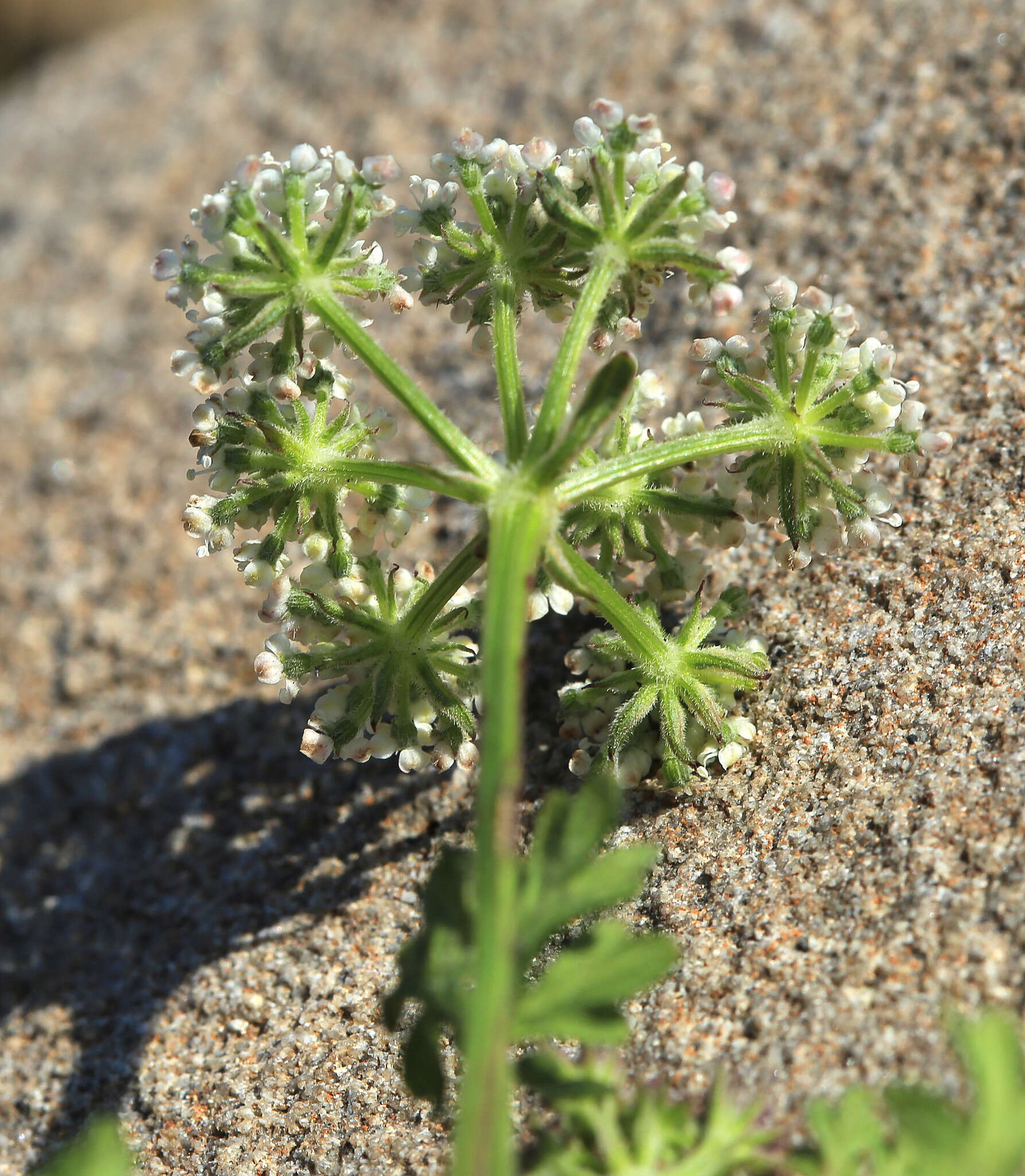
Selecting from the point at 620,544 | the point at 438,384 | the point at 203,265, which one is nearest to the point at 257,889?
the point at 620,544

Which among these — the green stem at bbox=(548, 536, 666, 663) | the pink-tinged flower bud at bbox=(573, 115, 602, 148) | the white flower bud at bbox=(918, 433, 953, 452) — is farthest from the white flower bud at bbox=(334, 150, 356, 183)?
the white flower bud at bbox=(918, 433, 953, 452)

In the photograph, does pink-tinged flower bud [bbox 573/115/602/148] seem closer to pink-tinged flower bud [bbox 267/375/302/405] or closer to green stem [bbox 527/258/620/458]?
green stem [bbox 527/258/620/458]

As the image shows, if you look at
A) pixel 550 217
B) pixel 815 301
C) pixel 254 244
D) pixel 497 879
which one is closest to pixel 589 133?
pixel 550 217

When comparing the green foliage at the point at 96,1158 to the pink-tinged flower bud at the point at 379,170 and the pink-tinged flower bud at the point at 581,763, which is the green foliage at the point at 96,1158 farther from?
the pink-tinged flower bud at the point at 379,170

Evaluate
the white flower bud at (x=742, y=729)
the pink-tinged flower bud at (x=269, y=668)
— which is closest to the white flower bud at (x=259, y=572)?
the pink-tinged flower bud at (x=269, y=668)

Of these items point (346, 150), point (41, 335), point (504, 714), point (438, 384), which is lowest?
point (504, 714)

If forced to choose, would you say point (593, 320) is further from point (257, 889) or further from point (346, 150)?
point (346, 150)

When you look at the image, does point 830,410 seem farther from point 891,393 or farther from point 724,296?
point 724,296
